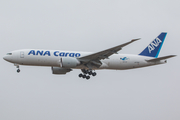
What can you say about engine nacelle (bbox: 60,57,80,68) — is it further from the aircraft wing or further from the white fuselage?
the white fuselage

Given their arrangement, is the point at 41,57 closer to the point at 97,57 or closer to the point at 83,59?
the point at 83,59

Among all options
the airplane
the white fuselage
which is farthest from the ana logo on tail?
the white fuselage

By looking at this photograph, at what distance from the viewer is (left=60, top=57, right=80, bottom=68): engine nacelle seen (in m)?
35.3

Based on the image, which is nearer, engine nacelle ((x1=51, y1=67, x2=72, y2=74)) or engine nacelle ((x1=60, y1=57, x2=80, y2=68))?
engine nacelle ((x1=60, y1=57, x2=80, y2=68))

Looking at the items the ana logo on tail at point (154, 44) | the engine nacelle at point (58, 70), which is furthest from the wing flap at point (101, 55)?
the ana logo on tail at point (154, 44)

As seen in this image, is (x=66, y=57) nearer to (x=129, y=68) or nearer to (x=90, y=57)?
(x=90, y=57)

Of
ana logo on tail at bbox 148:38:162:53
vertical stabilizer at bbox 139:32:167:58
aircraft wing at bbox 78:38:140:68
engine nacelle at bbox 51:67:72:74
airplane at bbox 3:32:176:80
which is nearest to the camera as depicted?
aircraft wing at bbox 78:38:140:68

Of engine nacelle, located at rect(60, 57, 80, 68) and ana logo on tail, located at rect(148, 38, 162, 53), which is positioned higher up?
ana logo on tail, located at rect(148, 38, 162, 53)

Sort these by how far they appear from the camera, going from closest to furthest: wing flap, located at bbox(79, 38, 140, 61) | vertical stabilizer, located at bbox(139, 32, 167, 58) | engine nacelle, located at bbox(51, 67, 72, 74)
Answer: wing flap, located at bbox(79, 38, 140, 61) → engine nacelle, located at bbox(51, 67, 72, 74) → vertical stabilizer, located at bbox(139, 32, 167, 58)

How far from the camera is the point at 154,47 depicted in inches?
1660

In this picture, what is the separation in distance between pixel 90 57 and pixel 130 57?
20.9 feet

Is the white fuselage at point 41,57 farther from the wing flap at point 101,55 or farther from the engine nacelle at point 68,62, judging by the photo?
the wing flap at point 101,55

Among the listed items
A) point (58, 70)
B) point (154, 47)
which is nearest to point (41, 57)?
point (58, 70)

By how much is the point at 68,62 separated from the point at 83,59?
209 cm
